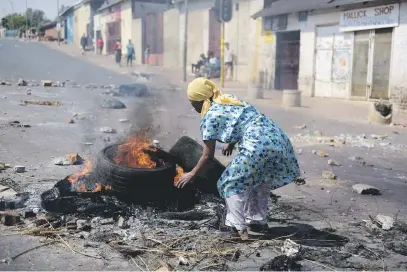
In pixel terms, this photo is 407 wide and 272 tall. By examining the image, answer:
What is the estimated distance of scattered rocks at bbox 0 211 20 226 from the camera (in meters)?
4.29

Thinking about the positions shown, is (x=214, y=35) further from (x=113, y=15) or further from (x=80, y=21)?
(x=80, y=21)

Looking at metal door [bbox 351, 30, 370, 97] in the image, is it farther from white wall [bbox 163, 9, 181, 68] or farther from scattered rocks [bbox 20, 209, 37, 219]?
white wall [bbox 163, 9, 181, 68]

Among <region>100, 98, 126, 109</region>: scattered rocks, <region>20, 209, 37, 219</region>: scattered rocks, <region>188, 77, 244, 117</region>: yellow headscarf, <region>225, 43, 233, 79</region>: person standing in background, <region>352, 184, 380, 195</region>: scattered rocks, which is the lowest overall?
<region>352, 184, 380, 195</region>: scattered rocks

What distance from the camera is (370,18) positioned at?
53.0 feet

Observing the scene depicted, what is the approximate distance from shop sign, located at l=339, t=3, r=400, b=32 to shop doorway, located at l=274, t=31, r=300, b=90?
3.71 meters

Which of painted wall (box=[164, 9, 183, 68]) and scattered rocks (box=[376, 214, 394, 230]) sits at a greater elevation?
painted wall (box=[164, 9, 183, 68])

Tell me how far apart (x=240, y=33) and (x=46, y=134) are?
1740 centimetres

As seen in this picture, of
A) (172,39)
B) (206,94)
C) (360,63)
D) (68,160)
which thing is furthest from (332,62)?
(172,39)

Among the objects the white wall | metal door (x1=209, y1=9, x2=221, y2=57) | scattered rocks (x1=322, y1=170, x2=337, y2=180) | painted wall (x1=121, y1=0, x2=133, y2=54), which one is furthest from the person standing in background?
scattered rocks (x1=322, y1=170, x2=337, y2=180)

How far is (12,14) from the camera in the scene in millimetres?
76812

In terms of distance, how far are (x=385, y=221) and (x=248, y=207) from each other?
1511 millimetres

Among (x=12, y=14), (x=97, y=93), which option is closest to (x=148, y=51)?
(x=97, y=93)

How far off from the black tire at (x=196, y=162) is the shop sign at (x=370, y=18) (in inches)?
486

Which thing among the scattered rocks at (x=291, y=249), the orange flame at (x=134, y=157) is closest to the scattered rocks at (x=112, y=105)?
the orange flame at (x=134, y=157)
